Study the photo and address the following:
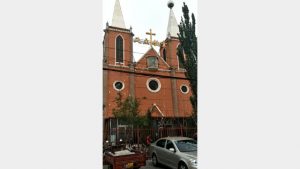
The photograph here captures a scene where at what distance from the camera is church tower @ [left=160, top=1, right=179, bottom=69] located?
206 inches

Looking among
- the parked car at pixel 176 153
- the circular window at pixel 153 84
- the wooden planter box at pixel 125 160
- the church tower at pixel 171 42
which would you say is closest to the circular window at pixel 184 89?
the church tower at pixel 171 42

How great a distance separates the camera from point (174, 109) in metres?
6.77

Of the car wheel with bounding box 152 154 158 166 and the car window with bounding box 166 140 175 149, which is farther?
the car wheel with bounding box 152 154 158 166

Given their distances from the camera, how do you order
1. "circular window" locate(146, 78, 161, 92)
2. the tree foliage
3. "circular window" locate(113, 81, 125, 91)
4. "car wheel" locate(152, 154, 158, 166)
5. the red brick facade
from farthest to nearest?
"circular window" locate(146, 78, 161, 92) < the tree foliage < the red brick facade < "circular window" locate(113, 81, 125, 91) < "car wheel" locate(152, 154, 158, 166)

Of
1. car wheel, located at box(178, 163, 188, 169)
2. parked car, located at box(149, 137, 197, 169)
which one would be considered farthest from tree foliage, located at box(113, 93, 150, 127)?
car wheel, located at box(178, 163, 188, 169)

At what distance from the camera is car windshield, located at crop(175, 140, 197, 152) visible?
389 centimetres

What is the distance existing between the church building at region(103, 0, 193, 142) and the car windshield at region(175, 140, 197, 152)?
134cm

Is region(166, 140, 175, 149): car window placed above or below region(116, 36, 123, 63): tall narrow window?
below

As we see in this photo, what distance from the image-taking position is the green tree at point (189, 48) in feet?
16.1

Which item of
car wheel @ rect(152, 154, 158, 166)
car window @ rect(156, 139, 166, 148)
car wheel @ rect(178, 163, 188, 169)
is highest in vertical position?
car window @ rect(156, 139, 166, 148)

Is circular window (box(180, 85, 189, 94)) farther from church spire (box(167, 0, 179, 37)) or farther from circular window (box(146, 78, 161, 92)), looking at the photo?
church spire (box(167, 0, 179, 37))

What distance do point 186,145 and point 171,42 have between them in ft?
10.7

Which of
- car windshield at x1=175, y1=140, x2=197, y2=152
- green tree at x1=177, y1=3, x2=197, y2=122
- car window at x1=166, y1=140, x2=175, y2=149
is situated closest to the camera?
car windshield at x1=175, y1=140, x2=197, y2=152

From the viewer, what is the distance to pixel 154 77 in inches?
263
